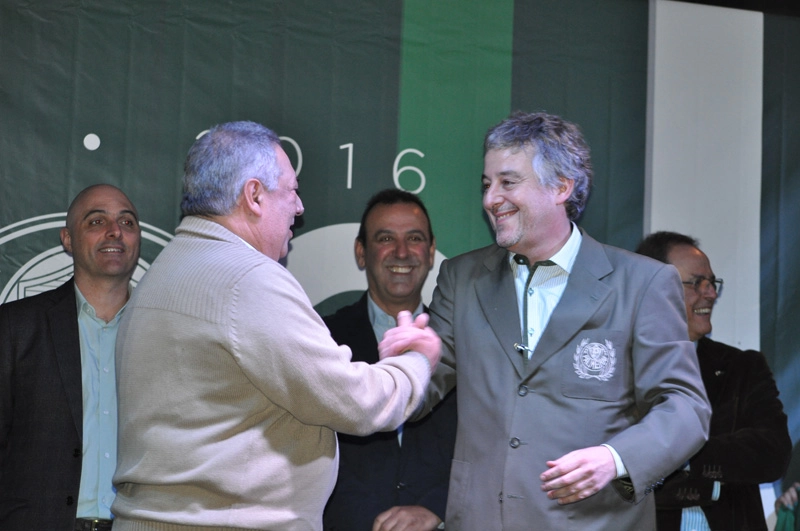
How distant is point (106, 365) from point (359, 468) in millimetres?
Result: 1034

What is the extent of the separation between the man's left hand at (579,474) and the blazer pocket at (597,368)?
245 mm

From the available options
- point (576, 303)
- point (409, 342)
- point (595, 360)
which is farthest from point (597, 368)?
point (409, 342)

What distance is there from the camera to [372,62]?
13.4 ft

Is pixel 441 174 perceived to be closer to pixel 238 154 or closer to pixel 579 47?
pixel 579 47

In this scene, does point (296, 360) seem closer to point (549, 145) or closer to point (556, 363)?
point (556, 363)

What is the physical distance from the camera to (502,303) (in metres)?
2.76

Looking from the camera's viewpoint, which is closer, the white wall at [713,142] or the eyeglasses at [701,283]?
the eyeglasses at [701,283]

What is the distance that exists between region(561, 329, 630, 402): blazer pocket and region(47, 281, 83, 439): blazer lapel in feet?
5.89

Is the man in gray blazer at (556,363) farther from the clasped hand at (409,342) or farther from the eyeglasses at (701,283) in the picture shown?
the eyeglasses at (701,283)

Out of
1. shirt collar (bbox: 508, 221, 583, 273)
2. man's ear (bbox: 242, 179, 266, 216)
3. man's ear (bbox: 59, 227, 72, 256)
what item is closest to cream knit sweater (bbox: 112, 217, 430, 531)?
man's ear (bbox: 242, 179, 266, 216)

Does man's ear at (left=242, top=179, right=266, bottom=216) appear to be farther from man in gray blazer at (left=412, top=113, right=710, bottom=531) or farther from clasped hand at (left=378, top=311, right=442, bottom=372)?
man in gray blazer at (left=412, top=113, right=710, bottom=531)

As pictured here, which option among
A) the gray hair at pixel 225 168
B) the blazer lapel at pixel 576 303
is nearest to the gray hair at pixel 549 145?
the blazer lapel at pixel 576 303

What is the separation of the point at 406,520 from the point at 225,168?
158cm

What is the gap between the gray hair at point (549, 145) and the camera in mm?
2789
